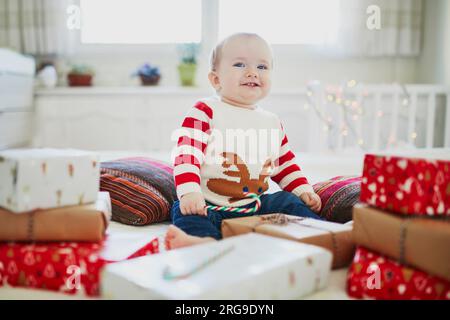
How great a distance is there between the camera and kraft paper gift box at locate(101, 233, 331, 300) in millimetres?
650

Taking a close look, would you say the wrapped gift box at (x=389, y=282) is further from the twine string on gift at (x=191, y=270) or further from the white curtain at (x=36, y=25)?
the white curtain at (x=36, y=25)

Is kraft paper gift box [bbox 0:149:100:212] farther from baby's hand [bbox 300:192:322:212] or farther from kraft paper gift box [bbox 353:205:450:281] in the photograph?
baby's hand [bbox 300:192:322:212]

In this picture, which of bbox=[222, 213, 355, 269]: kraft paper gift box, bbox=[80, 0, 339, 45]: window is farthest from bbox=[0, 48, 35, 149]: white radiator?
bbox=[222, 213, 355, 269]: kraft paper gift box

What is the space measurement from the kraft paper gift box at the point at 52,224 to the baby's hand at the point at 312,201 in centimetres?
61

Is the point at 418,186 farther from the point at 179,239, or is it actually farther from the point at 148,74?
the point at 148,74

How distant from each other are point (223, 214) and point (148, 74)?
2.16m

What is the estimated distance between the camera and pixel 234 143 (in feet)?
4.13

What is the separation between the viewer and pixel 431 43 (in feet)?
10.6

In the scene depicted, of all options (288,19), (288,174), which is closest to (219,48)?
(288,174)

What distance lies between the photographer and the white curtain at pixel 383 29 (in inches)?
125

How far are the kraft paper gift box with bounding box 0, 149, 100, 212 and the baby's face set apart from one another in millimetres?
490

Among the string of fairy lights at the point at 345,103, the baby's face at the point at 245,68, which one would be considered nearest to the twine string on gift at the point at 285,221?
the baby's face at the point at 245,68
